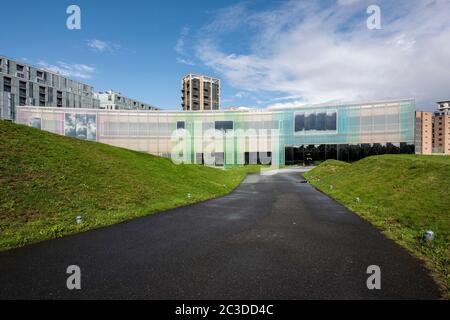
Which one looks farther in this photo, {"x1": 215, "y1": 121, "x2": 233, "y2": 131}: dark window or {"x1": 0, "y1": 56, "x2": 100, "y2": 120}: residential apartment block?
{"x1": 0, "y1": 56, "x2": 100, "y2": 120}: residential apartment block

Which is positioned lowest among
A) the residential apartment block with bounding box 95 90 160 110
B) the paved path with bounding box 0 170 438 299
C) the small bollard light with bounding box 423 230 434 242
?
the paved path with bounding box 0 170 438 299

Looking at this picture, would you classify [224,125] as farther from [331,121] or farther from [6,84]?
[6,84]

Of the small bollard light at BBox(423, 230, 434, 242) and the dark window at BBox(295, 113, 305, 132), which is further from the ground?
the dark window at BBox(295, 113, 305, 132)

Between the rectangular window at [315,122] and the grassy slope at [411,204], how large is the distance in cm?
4269

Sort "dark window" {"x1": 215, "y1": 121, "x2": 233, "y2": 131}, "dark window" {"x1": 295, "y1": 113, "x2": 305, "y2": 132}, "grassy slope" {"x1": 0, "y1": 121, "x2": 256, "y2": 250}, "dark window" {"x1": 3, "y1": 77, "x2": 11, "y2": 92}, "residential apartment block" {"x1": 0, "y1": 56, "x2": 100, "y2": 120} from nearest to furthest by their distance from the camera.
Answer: "grassy slope" {"x1": 0, "y1": 121, "x2": 256, "y2": 250} < "dark window" {"x1": 295, "y1": 113, "x2": 305, "y2": 132} < "dark window" {"x1": 215, "y1": 121, "x2": 233, "y2": 131} < "dark window" {"x1": 3, "y1": 77, "x2": 11, "y2": 92} < "residential apartment block" {"x1": 0, "y1": 56, "x2": 100, "y2": 120}

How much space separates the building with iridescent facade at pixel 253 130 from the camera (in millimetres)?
55750

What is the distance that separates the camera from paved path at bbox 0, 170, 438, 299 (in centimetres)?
435

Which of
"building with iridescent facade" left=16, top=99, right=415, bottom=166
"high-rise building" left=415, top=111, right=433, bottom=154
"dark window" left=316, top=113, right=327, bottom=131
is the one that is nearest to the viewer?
"building with iridescent facade" left=16, top=99, right=415, bottom=166

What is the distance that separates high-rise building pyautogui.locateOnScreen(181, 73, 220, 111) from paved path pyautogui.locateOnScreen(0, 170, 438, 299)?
4428 inches

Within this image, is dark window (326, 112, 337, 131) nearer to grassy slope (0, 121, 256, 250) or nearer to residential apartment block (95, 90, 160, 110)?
grassy slope (0, 121, 256, 250)

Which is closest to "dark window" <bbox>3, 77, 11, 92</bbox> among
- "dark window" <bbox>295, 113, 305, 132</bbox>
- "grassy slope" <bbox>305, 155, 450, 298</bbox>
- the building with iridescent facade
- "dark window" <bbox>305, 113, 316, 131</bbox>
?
the building with iridescent facade

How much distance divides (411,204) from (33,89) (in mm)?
127600
